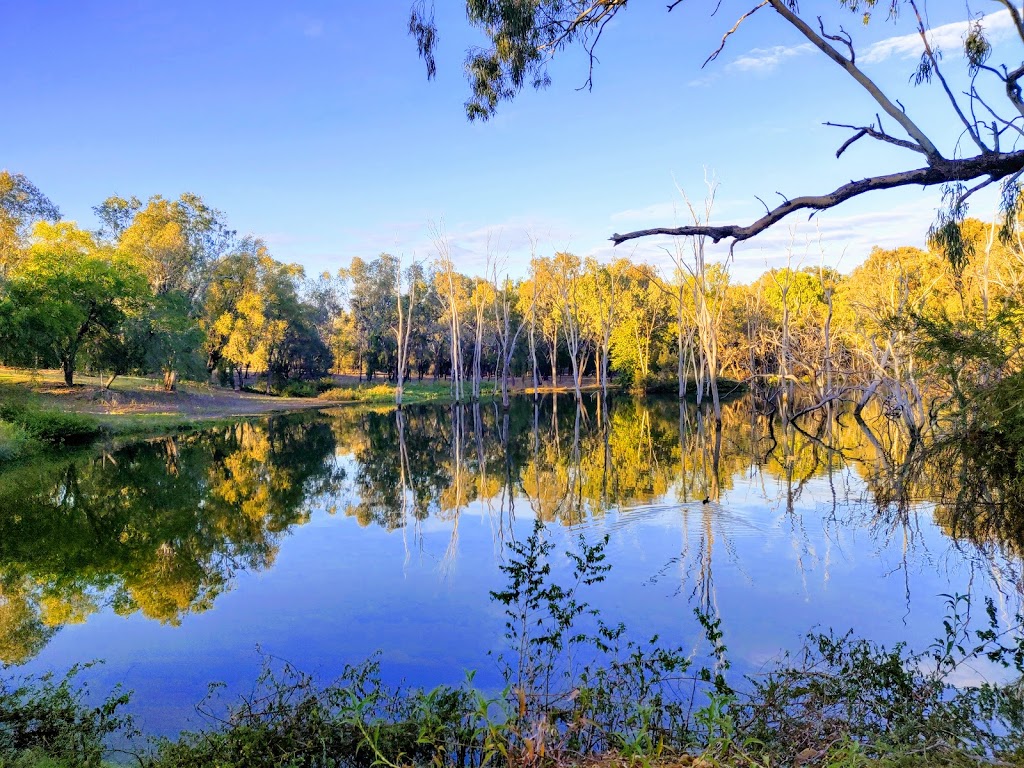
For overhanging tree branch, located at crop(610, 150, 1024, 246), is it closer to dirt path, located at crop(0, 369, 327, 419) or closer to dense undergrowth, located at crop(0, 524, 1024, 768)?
dense undergrowth, located at crop(0, 524, 1024, 768)

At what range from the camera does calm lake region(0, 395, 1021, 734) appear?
6.95m

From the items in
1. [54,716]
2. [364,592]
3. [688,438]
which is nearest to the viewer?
[54,716]

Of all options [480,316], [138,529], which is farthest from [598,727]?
[480,316]

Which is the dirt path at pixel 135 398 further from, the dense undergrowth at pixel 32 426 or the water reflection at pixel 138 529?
the water reflection at pixel 138 529

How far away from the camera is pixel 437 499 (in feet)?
49.1

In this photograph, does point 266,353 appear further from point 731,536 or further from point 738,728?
point 738,728

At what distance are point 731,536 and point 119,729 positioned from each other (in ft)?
26.7

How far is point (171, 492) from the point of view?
15.6 m

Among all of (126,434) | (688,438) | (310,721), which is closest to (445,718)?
(310,721)

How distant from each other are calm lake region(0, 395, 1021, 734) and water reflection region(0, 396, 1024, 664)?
0.07 m

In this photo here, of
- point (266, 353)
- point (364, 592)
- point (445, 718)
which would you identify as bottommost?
point (364, 592)

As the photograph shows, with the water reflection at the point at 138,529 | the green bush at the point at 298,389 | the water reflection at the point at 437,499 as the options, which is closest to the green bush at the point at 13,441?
the water reflection at the point at 138,529

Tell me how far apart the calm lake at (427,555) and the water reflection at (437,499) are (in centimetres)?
7

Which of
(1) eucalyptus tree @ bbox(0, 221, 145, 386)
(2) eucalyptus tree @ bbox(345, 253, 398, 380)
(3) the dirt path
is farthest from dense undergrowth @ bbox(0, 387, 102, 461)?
(2) eucalyptus tree @ bbox(345, 253, 398, 380)
